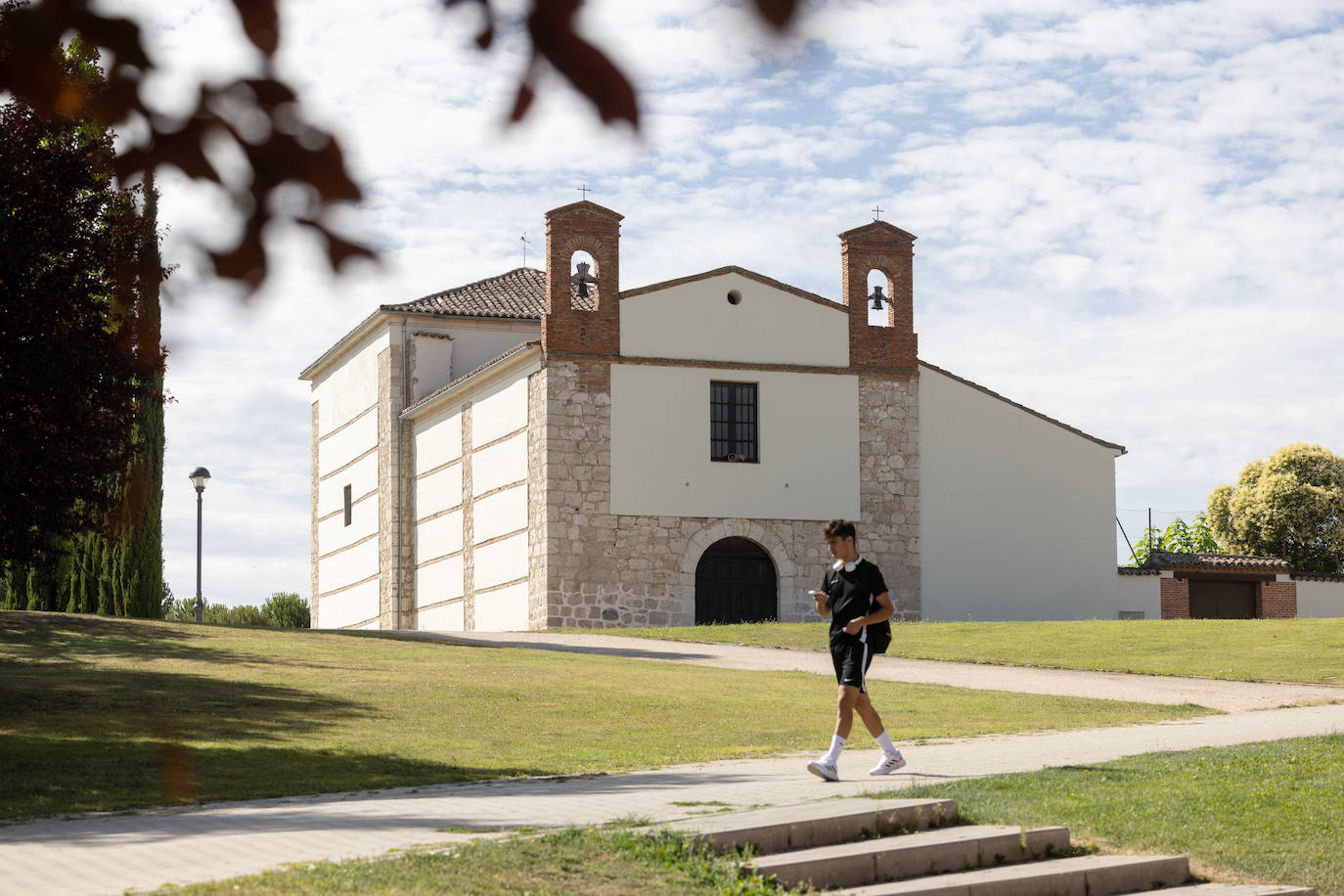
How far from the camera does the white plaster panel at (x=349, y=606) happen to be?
4419cm

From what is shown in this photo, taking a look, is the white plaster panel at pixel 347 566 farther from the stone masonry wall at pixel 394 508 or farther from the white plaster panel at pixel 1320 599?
the white plaster panel at pixel 1320 599

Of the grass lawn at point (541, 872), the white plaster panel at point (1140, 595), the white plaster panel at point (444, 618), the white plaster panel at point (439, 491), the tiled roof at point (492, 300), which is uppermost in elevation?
the tiled roof at point (492, 300)

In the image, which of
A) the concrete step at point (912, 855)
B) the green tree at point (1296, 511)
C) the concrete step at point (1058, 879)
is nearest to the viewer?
the concrete step at point (912, 855)

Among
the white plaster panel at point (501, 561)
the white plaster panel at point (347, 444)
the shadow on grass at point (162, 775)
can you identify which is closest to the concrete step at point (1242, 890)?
the shadow on grass at point (162, 775)

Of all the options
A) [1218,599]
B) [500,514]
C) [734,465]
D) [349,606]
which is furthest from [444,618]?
[1218,599]

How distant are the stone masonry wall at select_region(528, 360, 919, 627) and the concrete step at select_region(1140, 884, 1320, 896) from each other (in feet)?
87.6

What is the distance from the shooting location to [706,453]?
3694cm

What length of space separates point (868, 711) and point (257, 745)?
672 centimetres

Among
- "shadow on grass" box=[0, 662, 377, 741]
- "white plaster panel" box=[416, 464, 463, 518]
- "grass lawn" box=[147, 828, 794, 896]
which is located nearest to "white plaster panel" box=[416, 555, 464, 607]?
"white plaster panel" box=[416, 464, 463, 518]

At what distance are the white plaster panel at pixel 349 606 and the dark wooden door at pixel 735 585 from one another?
1150 cm

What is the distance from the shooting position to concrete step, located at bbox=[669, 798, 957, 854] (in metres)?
8.74

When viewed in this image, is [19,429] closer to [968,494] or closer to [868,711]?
[868,711]

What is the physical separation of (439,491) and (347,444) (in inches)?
297

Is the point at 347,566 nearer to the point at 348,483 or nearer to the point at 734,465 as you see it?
the point at 348,483
